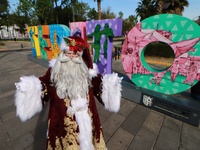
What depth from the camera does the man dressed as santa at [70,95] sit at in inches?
56.2

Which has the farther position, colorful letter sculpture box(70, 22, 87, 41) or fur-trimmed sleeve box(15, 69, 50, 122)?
colorful letter sculpture box(70, 22, 87, 41)

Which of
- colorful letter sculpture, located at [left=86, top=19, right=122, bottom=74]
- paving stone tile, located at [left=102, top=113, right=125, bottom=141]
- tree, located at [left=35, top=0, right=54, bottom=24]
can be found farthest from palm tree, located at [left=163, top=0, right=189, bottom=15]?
tree, located at [left=35, top=0, right=54, bottom=24]

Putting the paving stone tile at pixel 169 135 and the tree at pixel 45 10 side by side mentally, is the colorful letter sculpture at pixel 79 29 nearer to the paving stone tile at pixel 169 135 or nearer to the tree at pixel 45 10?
the paving stone tile at pixel 169 135

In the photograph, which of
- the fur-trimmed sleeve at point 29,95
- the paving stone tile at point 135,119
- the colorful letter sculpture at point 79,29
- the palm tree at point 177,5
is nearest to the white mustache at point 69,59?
the fur-trimmed sleeve at point 29,95

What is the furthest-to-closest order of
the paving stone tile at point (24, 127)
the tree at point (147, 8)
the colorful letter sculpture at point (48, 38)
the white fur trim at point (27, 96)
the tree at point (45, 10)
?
the tree at point (45, 10)
the tree at point (147, 8)
the colorful letter sculpture at point (48, 38)
the paving stone tile at point (24, 127)
the white fur trim at point (27, 96)

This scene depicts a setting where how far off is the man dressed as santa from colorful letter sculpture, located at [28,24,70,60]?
435 centimetres

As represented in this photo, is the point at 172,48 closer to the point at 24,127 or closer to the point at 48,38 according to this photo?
the point at 24,127

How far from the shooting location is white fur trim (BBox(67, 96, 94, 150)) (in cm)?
149

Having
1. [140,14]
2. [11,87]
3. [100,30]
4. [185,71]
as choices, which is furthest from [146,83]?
[140,14]

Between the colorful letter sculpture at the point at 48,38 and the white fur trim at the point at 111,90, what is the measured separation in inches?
177

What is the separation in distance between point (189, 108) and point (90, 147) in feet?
8.53

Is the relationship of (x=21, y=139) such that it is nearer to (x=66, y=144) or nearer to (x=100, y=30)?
(x=66, y=144)

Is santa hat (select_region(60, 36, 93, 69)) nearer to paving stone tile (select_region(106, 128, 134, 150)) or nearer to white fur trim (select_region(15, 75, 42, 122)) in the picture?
white fur trim (select_region(15, 75, 42, 122))

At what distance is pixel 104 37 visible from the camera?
4.88m
